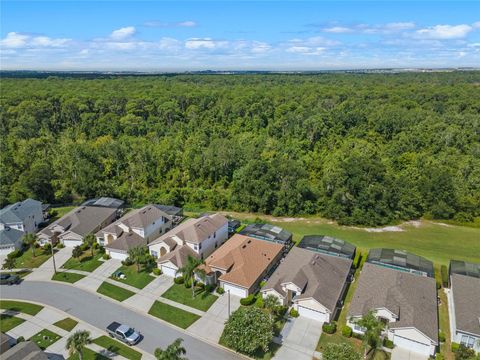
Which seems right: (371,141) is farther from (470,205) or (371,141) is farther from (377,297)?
(377,297)

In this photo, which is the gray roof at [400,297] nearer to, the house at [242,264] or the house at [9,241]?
the house at [242,264]

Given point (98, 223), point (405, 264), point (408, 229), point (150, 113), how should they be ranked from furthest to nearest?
1. point (150, 113)
2. point (408, 229)
3. point (98, 223)
4. point (405, 264)

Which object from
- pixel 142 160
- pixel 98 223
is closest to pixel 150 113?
pixel 142 160

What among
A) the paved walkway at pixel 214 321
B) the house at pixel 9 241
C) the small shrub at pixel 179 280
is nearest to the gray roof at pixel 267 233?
the paved walkway at pixel 214 321

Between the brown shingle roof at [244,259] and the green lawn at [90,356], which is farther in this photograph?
the brown shingle roof at [244,259]

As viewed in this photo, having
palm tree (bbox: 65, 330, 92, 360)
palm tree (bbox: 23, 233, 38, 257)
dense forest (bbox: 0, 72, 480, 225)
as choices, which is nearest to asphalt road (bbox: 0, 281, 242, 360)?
palm tree (bbox: 65, 330, 92, 360)

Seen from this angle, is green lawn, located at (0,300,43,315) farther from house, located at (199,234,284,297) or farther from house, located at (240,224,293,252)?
house, located at (240,224,293,252)
